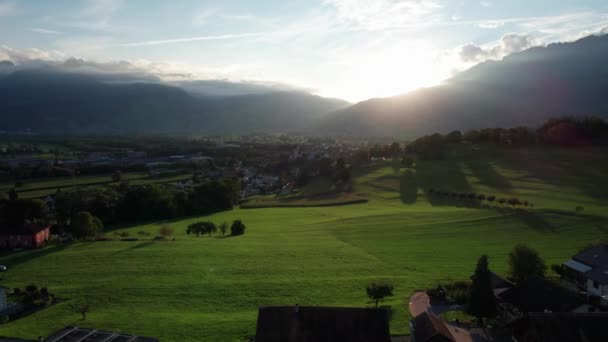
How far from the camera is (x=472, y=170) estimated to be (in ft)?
286

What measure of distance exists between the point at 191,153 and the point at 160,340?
488ft

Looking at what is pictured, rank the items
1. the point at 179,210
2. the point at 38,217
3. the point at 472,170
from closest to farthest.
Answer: the point at 38,217, the point at 179,210, the point at 472,170

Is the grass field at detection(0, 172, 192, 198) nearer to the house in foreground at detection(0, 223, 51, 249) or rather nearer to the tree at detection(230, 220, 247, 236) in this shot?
the house in foreground at detection(0, 223, 51, 249)

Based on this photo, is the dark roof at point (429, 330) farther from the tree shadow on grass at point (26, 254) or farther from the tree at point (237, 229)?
the tree shadow on grass at point (26, 254)

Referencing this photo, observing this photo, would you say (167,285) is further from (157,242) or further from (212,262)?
(157,242)

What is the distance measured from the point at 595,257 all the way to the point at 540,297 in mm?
11347

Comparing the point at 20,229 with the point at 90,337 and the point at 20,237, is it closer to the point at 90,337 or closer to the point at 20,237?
the point at 20,237

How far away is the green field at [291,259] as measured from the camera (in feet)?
93.6

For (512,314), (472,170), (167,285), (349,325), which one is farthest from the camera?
(472,170)

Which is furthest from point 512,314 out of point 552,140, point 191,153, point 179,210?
point 191,153

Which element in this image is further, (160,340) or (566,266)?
(566,266)

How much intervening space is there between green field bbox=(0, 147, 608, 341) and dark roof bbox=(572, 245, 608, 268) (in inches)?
150

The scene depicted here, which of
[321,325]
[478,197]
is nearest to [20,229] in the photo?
[321,325]

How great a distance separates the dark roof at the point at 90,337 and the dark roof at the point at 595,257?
107ft
